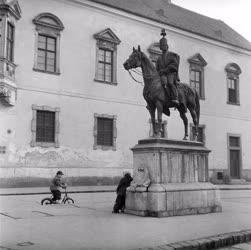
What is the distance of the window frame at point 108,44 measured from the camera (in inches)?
1063

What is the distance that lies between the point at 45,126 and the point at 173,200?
14.7m

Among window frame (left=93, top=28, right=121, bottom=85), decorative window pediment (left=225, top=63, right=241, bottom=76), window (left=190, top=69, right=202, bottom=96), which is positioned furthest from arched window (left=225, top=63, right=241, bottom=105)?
window frame (left=93, top=28, right=121, bottom=85)

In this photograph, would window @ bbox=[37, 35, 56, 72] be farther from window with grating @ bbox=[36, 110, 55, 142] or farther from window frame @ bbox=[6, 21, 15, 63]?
window with grating @ bbox=[36, 110, 55, 142]

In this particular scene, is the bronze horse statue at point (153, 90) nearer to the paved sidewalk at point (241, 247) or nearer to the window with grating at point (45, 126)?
the paved sidewalk at point (241, 247)

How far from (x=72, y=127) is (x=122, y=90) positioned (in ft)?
15.3

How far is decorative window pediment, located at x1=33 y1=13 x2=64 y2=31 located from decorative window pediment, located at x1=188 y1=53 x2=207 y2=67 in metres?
11.3

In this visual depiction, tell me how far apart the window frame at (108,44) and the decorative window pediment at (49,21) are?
2560 millimetres

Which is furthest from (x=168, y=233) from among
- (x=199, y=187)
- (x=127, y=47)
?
(x=127, y=47)

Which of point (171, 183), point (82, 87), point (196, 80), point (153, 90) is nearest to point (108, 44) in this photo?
point (82, 87)

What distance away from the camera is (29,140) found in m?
23.6

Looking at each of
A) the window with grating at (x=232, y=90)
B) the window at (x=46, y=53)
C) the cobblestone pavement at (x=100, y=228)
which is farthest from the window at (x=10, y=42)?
the window with grating at (x=232, y=90)

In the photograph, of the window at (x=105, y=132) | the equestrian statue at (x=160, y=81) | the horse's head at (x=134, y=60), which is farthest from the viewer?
the window at (x=105, y=132)

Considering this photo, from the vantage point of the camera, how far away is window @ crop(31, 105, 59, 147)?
942 inches

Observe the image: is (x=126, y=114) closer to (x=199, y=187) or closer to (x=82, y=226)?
(x=199, y=187)
